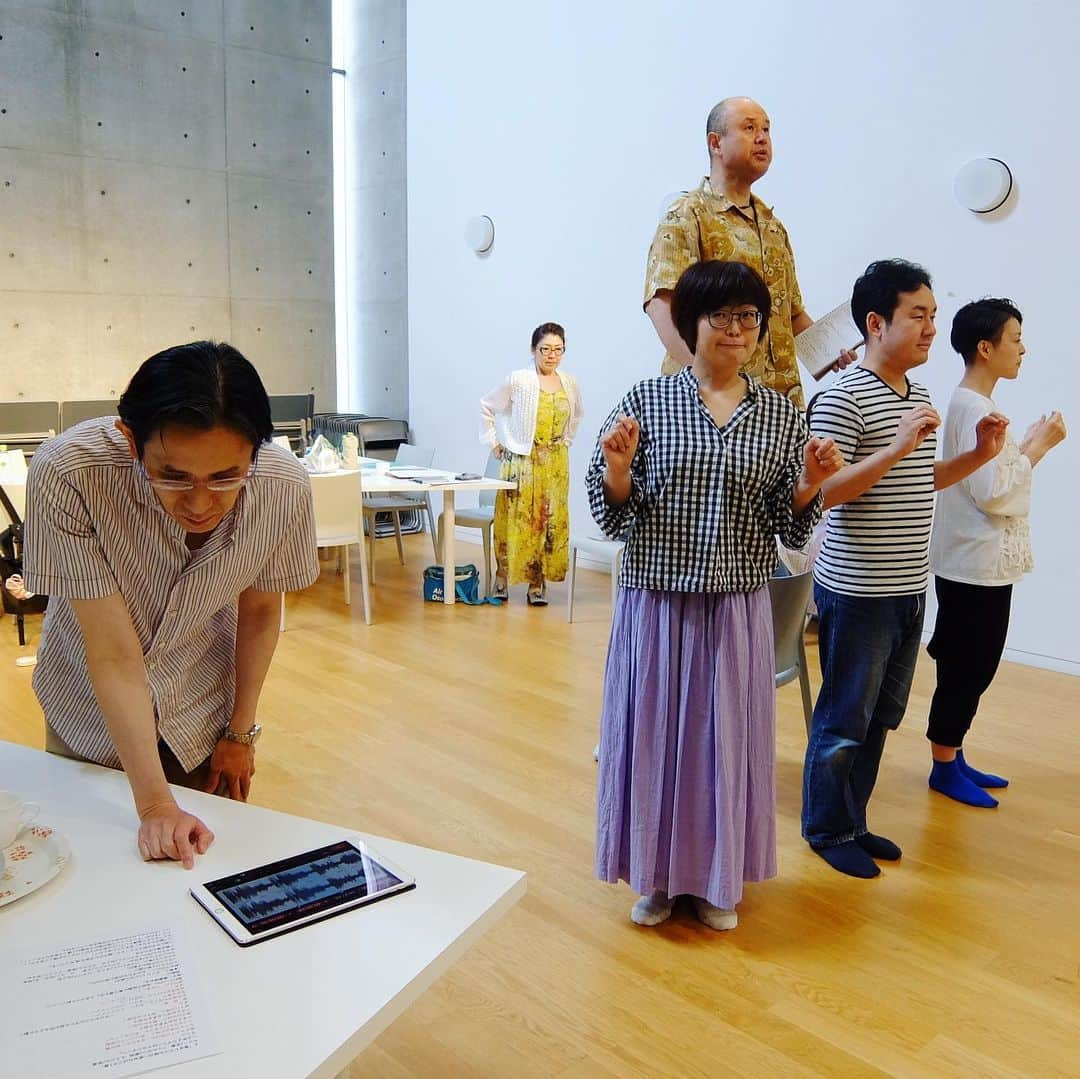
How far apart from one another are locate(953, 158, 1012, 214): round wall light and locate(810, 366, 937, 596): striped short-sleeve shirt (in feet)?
8.70

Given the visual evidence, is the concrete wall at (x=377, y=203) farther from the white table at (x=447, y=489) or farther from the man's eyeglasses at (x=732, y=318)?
the man's eyeglasses at (x=732, y=318)

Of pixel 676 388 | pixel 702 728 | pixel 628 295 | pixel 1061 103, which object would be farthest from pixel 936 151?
pixel 702 728

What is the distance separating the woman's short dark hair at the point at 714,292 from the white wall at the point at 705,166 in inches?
123

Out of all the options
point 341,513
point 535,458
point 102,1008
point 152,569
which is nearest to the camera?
point 102,1008

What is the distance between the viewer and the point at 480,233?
303 inches

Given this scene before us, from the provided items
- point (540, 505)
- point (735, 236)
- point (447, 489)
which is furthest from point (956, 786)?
point (447, 489)

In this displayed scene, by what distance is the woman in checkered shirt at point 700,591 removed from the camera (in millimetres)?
2338

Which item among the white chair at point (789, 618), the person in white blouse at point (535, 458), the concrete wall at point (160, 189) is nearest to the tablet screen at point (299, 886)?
the white chair at point (789, 618)

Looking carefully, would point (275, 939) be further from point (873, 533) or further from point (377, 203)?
point (377, 203)

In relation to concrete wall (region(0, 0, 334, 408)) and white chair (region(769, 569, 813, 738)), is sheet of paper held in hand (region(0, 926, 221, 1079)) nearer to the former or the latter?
white chair (region(769, 569, 813, 738))

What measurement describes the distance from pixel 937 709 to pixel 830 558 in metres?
0.90

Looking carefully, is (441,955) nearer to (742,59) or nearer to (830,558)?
(830,558)

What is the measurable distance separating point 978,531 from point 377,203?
7047 millimetres

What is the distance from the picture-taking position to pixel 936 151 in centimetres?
512
